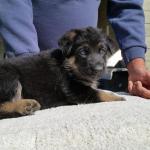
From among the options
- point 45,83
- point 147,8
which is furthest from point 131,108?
point 147,8

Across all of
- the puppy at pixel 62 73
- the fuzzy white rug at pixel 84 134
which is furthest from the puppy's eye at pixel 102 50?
the fuzzy white rug at pixel 84 134

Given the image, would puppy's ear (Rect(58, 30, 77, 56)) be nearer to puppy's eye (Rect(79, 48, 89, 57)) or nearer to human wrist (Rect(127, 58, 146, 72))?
puppy's eye (Rect(79, 48, 89, 57))

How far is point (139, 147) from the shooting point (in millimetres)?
2428

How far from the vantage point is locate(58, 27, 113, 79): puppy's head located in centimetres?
353

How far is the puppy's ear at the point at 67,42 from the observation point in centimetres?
353

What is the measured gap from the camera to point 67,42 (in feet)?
A: 11.6

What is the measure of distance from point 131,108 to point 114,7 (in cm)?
169

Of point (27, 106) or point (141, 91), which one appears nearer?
point (27, 106)

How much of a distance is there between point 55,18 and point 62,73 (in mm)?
747

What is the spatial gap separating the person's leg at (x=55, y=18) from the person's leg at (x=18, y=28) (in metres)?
0.12

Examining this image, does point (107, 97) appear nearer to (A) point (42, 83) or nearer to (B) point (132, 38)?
(A) point (42, 83)

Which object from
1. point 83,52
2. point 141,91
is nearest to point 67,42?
point 83,52

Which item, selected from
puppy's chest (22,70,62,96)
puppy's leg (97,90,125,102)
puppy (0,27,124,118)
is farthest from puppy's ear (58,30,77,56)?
puppy's leg (97,90,125,102)

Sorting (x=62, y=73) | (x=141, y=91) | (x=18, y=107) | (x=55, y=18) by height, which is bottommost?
(x=141, y=91)
